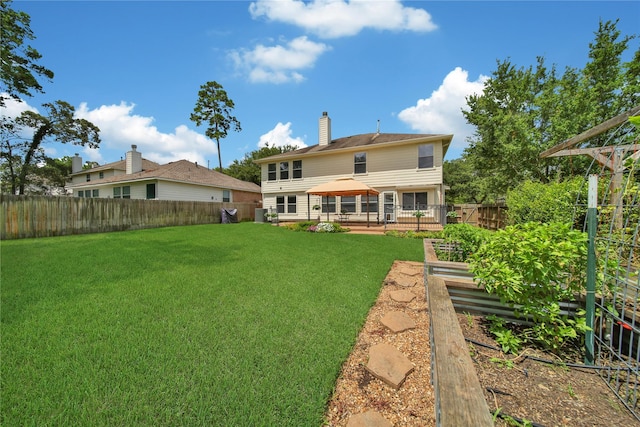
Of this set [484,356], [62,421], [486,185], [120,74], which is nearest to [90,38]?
[120,74]

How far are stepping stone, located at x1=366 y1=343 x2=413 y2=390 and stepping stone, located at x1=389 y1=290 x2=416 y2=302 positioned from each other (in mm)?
1269

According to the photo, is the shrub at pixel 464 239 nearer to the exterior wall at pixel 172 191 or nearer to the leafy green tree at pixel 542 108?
the leafy green tree at pixel 542 108

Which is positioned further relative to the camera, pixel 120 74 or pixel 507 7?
pixel 120 74

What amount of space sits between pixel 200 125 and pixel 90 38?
2215 centimetres

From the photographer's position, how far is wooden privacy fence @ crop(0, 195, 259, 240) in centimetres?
923

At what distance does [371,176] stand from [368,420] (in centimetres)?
1435

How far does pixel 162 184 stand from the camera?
1755 cm

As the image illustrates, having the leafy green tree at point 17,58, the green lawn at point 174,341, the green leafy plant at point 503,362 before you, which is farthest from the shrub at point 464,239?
the leafy green tree at point 17,58

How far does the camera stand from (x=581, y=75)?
14.5m

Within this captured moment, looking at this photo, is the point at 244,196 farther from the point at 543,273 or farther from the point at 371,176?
the point at 543,273

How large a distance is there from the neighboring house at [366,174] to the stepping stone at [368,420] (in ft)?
35.4

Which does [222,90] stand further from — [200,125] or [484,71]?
[484,71]

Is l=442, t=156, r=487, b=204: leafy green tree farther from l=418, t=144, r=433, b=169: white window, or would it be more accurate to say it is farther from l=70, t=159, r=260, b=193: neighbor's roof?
l=70, t=159, r=260, b=193: neighbor's roof

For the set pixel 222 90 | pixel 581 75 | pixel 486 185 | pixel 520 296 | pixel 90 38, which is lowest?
pixel 520 296
